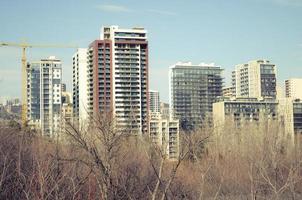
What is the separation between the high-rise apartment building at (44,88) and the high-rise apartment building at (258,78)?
2047 cm

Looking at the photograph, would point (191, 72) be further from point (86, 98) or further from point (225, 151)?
point (225, 151)

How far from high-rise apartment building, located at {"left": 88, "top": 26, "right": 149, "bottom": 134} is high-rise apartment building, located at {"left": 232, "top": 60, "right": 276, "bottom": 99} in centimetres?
1847

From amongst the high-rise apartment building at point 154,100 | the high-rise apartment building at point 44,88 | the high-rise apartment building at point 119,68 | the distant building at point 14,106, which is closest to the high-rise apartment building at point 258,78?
the high-rise apartment building at point 119,68

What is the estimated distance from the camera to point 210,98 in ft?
176

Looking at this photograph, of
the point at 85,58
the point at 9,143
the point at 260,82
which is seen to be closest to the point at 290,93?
the point at 260,82

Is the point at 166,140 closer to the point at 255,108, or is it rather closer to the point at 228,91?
the point at 255,108

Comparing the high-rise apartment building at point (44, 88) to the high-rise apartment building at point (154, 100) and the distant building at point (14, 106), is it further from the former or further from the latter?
the high-rise apartment building at point (154, 100)

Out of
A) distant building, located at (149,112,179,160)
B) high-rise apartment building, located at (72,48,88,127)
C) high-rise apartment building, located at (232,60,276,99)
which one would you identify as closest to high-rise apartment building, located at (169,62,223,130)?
high-rise apartment building, located at (232,60,276,99)

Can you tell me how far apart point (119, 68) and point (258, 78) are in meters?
20.9

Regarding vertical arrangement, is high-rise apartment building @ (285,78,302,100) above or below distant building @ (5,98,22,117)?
above

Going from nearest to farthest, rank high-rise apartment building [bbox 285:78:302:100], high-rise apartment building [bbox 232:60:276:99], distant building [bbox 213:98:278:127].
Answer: distant building [bbox 213:98:278:127]
high-rise apartment building [bbox 232:60:276:99]
high-rise apartment building [bbox 285:78:302:100]

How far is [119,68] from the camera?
3569 cm

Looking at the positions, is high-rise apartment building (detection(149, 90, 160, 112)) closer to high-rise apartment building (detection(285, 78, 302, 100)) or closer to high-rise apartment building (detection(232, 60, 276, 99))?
high-rise apartment building (detection(285, 78, 302, 100))

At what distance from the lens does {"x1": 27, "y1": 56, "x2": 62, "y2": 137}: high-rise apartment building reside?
48000 millimetres
